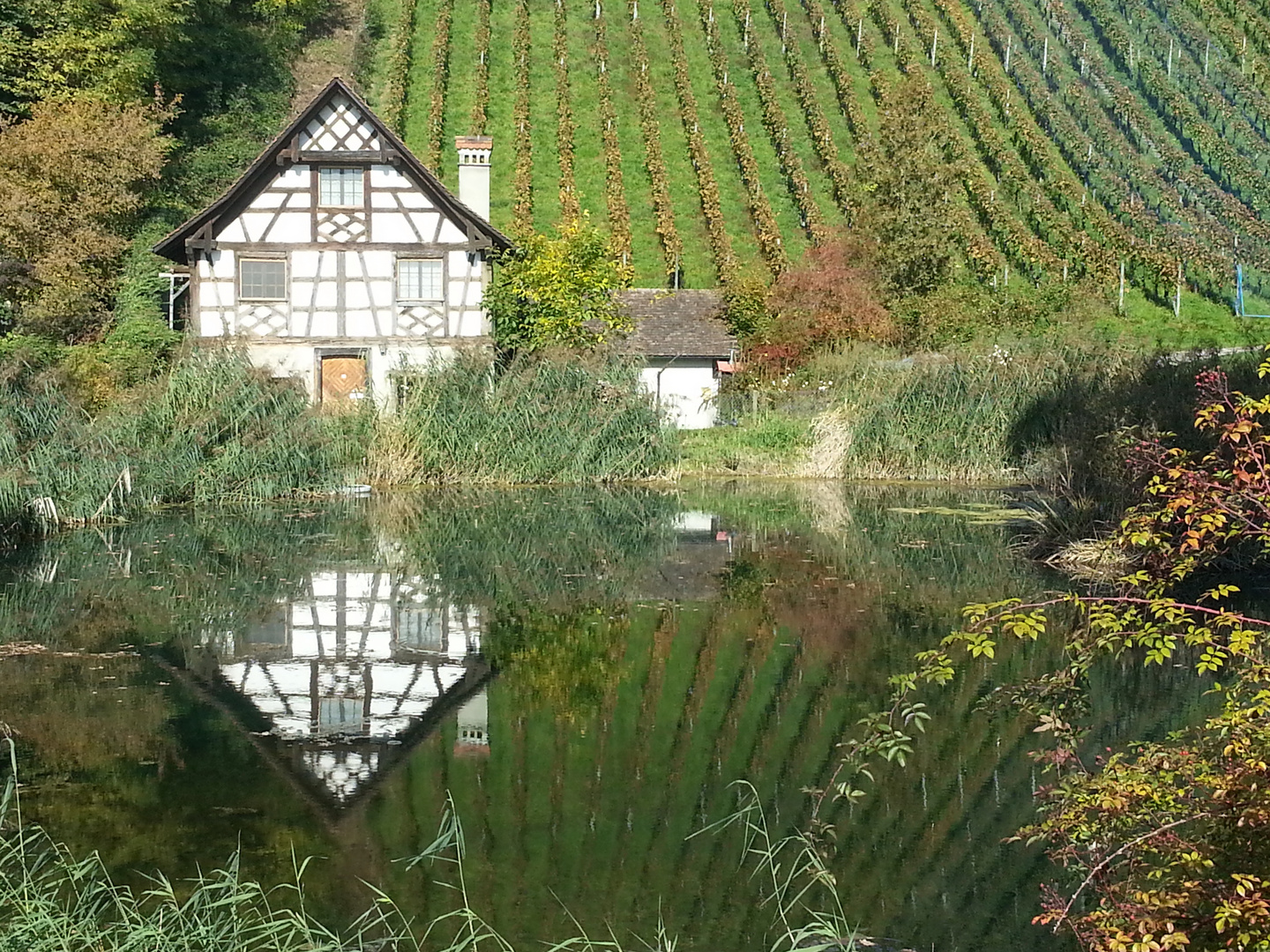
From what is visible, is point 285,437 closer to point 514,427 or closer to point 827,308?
point 514,427

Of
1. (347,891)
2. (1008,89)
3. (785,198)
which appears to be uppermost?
(1008,89)

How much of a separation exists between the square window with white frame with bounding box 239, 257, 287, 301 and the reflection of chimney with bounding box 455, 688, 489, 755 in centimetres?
2201

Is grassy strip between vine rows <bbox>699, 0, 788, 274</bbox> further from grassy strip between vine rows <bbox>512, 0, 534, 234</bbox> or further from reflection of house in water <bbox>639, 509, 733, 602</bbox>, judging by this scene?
reflection of house in water <bbox>639, 509, 733, 602</bbox>

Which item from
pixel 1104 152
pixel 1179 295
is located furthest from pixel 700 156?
pixel 1179 295

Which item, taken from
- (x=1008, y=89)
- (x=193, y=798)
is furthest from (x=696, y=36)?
(x=193, y=798)

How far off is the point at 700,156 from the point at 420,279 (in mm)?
22329

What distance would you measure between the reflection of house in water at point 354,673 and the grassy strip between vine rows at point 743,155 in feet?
102

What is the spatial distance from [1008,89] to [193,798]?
2202 inches

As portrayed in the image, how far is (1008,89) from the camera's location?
5822 cm

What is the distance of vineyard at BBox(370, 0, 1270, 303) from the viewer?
46.6 metres

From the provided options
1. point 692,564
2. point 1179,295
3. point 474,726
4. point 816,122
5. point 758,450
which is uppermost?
point 816,122

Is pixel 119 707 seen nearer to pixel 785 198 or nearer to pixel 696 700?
pixel 696 700

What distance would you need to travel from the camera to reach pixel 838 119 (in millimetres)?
55625

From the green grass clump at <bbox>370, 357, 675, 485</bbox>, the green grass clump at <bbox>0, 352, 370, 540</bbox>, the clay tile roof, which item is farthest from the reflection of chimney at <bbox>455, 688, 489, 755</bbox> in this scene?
the clay tile roof
